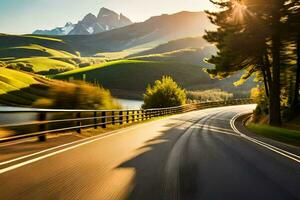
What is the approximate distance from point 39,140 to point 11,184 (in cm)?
693

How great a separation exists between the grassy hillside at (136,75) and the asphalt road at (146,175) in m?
127

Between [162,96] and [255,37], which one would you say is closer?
[255,37]

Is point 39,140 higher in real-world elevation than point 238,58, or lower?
lower

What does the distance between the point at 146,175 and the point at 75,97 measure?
51.8ft

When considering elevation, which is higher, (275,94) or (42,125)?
(275,94)

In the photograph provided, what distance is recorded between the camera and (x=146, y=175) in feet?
27.5

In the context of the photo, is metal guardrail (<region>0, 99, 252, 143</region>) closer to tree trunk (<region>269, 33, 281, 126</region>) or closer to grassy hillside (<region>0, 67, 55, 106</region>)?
tree trunk (<region>269, 33, 281, 126</region>)

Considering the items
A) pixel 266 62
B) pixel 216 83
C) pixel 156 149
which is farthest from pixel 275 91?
pixel 216 83

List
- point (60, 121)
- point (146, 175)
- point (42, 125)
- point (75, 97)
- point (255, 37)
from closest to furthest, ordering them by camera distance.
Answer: point (146, 175), point (42, 125), point (60, 121), point (75, 97), point (255, 37)

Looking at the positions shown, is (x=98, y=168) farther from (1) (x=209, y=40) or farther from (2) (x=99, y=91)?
(1) (x=209, y=40)

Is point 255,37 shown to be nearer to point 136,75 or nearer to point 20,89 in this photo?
point 20,89

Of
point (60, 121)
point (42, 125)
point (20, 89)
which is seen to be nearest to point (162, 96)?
point (20, 89)

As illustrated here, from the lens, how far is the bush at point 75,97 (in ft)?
73.8

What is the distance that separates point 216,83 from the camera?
512ft
